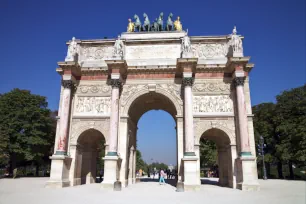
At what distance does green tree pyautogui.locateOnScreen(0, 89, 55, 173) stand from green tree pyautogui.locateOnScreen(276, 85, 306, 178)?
94.3 ft

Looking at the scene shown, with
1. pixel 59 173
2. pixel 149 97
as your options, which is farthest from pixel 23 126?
pixel 149 97

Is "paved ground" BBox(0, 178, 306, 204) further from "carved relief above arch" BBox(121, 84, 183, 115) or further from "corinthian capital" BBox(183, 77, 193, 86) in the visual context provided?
"corinthian capital" BBox(183, 77, 193, 86)

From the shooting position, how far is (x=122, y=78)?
826 inches

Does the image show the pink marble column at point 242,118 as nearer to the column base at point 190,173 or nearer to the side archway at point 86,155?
the column base at point 190,173

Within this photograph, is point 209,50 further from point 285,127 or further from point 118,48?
point 285,127

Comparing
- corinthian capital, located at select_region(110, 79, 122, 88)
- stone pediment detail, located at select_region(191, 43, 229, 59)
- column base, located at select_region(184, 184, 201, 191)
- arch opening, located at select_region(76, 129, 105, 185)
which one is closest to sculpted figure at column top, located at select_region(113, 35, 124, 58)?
corinthian capital, located at select_region(110, 79, 122, 88)

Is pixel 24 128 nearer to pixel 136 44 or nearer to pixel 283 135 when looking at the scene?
pixel 136 44

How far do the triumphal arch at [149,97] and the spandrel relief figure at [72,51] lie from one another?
0.08 m

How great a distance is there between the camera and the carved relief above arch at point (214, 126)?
762 inches

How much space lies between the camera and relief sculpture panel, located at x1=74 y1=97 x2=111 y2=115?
20.6 meters

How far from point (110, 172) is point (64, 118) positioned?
5.55m

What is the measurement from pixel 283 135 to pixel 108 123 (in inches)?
885

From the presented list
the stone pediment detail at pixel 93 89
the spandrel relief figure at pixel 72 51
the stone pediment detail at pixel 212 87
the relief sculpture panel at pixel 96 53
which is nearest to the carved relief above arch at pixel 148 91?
the stone pediment detail at pixel 93 89

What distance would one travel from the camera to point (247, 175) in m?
16.8
